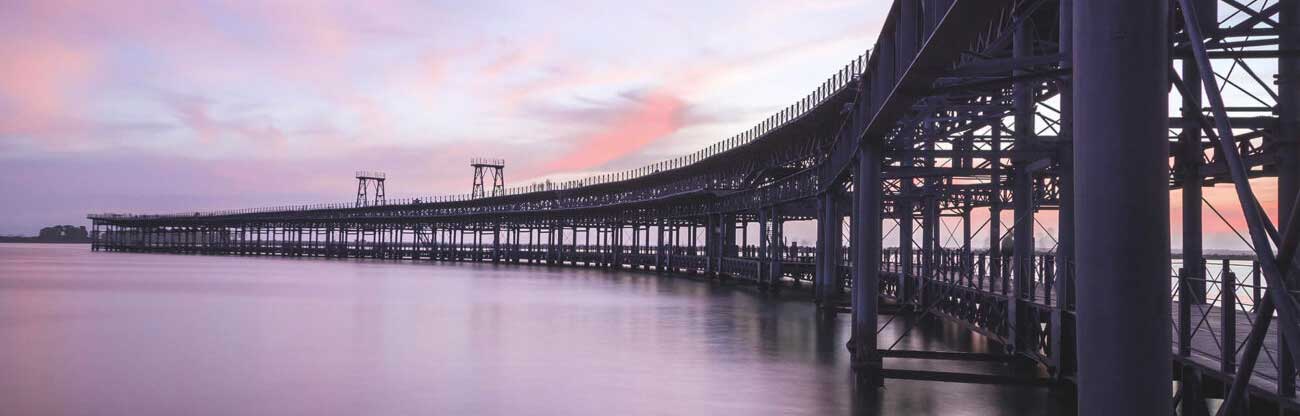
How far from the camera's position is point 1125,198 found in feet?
15.3

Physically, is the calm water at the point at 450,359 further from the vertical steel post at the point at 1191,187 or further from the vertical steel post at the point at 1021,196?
the vertical steel post at the point at 1191,187

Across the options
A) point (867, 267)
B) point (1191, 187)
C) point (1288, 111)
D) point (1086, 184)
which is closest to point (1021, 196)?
point (1191, 187)

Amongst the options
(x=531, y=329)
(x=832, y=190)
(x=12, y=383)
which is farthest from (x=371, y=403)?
(x=832, y=190)

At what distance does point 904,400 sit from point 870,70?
195 inches

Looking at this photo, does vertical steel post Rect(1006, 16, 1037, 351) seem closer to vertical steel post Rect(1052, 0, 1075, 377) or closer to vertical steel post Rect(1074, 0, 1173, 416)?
vertical steel post Rect(1052, 0, 1075, 377)

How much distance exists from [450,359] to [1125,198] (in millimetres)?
17784

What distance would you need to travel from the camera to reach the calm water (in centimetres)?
1536

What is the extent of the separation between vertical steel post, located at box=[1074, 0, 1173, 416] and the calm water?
9.62 m

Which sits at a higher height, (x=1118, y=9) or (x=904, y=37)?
A: (x=904, y=37)

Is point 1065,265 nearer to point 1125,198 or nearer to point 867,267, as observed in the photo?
point 867,267

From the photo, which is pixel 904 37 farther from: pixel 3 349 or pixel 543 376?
pixel 3 349

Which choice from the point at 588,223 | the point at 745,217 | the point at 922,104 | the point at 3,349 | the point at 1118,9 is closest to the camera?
the point at 1118,9

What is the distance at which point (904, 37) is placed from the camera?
11.3 meters

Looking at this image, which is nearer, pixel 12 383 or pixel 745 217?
pixel 12 383
